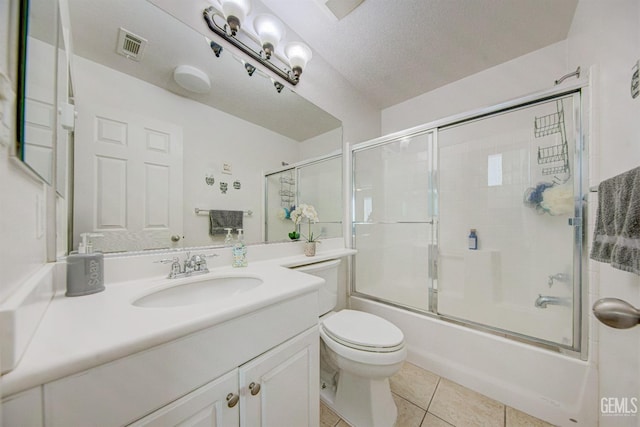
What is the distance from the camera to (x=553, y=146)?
1.45 m

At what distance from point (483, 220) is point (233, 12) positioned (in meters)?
2.21

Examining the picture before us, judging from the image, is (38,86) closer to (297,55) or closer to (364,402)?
(297,55)

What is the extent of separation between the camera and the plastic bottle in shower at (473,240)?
1.81m

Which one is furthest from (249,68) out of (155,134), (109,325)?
(109,325)

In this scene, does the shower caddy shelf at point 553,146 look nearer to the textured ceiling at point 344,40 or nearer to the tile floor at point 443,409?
the textured ceiling at point 344,40

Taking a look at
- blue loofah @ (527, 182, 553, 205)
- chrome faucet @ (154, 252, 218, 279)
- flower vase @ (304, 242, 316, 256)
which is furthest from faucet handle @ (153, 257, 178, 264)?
blue loofah @ (527, 182, 553, 205)

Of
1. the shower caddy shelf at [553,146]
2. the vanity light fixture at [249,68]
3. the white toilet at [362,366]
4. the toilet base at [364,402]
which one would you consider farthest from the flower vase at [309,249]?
the shower caddy shelf at [553,146]

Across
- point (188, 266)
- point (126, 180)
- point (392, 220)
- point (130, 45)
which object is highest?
point (130, 45)

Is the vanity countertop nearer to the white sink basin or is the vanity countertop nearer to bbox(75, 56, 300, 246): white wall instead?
the white sink basin

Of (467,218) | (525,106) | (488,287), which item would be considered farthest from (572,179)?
(488,287)

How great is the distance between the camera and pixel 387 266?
2.09 metres

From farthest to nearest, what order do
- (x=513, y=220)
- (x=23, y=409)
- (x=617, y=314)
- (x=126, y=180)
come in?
1. (x=513, y=220)
2. (x=126, y=180)
3. (x=617, y=314)
4. (x=23, y=409)

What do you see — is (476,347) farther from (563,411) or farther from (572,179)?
(572,179)

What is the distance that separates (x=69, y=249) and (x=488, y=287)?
2.49 m
